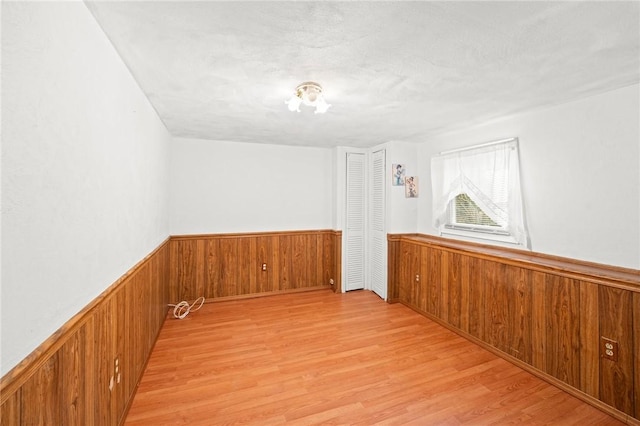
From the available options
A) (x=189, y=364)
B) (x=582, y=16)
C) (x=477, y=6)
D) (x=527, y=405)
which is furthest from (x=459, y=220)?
(x=189, y=364)

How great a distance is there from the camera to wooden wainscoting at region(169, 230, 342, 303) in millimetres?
3936

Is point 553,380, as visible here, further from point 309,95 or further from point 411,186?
point 309,95

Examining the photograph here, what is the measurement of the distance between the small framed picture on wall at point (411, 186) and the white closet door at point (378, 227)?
33 centimetres

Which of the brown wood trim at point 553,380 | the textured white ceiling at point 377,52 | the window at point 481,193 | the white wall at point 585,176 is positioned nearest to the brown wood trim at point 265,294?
the brown wood trim at point 553,380

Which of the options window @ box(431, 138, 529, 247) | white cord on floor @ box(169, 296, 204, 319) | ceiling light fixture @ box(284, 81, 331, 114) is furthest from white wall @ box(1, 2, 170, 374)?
window @ box(431, 138, 529, 247)

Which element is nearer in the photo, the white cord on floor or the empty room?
the empty room

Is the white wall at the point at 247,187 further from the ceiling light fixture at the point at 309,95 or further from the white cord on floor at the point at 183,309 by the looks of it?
the ceiling light fixture at the point at 309,95

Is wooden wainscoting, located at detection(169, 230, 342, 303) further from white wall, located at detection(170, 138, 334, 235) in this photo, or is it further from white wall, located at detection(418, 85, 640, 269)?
white wall, located at detection(418, 85, 640, 269)

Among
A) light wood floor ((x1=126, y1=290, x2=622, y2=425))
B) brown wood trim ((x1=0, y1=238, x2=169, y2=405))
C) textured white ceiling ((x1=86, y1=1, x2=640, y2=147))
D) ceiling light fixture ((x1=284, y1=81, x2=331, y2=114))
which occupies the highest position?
textured white ceiling ((x1=86, y1=1, x2=640, y2=147))

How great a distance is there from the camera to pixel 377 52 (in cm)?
162

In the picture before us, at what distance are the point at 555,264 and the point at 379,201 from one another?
2365mm

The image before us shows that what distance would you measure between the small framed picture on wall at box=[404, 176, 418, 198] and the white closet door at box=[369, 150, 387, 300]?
33cm

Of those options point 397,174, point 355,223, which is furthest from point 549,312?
point 355,223

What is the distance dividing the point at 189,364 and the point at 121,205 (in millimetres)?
1615
